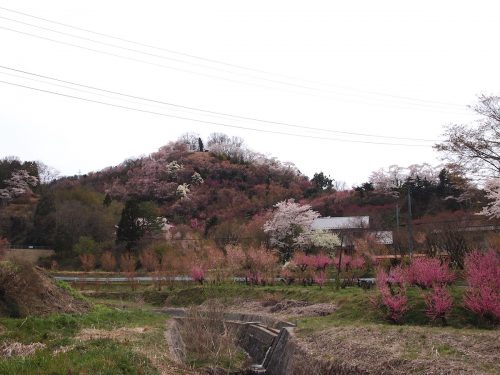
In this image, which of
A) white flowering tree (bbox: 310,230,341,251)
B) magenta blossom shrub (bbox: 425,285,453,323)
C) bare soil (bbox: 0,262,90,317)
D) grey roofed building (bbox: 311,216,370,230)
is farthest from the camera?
grey roofed building (bbox: 311,216,370,230)

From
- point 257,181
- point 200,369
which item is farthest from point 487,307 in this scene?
point 257,181

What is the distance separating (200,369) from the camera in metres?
13.6

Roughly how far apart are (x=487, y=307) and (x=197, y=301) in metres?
19.6

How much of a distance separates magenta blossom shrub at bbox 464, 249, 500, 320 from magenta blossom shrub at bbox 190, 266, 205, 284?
20122 mm

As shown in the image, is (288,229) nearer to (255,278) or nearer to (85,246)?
(255,278)

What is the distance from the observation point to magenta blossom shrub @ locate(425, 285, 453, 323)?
40.1ft

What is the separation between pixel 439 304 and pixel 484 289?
1277 millimetres

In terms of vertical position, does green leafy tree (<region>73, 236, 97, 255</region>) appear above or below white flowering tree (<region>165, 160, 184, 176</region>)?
below

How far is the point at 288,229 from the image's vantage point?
1551 inches

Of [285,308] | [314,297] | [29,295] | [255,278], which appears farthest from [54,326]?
[255,278]

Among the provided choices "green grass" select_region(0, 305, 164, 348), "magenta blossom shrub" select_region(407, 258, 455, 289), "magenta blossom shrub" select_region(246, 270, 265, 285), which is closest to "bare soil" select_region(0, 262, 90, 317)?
"green grass" select_region(0, 305, 164, 348)

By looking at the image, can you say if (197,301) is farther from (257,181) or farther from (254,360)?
(257,181)

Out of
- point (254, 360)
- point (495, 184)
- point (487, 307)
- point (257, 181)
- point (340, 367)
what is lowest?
point (254, 360)

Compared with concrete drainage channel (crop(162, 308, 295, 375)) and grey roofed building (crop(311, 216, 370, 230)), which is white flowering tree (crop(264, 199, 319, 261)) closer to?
grey roofed building (crop(311, 216, 370, 230))
